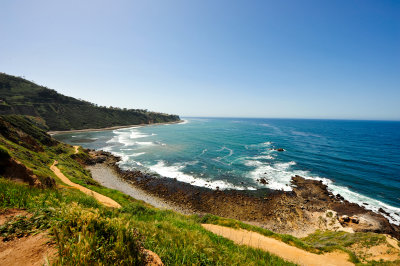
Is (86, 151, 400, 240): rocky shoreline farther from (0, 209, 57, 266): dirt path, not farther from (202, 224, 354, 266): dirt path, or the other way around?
(0, 209, 57, 266): dirt path

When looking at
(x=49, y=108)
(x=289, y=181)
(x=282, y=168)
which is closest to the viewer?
(x=289, y=181)

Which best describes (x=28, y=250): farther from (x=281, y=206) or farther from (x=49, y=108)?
(x=49, y=108)

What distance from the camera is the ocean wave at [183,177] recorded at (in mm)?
32197

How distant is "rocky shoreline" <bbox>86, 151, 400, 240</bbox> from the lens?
2177 cm

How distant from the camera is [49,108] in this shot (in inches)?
4252

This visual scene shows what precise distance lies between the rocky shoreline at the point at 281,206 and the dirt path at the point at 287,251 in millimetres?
8253

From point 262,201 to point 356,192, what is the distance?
20.4m

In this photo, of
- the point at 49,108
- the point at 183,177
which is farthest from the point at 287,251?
the point at 49,108

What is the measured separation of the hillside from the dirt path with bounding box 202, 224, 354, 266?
413 feet

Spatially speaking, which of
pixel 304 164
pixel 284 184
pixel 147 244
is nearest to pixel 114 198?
pixel 147 244

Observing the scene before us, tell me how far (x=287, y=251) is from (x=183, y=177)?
84.1 feet

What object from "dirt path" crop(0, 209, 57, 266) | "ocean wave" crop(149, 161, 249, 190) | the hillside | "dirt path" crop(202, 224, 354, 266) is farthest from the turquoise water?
the hillside

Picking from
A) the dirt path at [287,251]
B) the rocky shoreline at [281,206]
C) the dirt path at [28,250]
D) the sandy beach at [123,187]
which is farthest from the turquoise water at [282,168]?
the dirt path at [28,250]

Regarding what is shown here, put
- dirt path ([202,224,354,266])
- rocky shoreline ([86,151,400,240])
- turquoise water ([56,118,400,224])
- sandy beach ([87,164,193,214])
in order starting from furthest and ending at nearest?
turquoise water ([56,118,400,224]), sandy beach ([87,164,193,214]), rocky shoreline ([86,151,400,240]), dirt path ([202,224,354,266])
